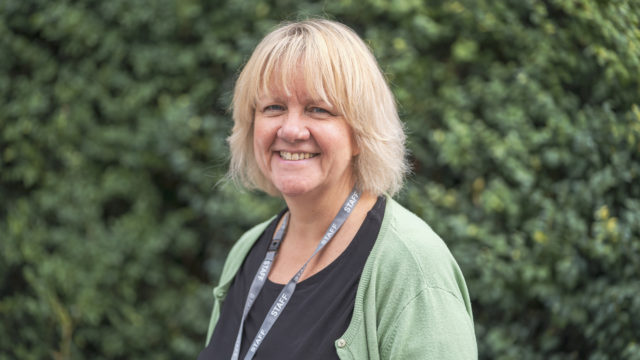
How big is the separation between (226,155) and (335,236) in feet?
6.67

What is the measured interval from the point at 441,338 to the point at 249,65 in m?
1.10

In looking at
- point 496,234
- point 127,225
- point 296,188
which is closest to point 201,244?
point 127,225

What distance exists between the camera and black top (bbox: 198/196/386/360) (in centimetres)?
181

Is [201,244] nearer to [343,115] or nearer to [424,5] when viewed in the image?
[424,5]

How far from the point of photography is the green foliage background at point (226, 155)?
280 centimetres

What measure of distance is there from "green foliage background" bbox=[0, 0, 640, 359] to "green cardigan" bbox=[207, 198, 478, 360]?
1.16 meters

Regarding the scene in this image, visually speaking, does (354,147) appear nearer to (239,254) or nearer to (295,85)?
(295,85)

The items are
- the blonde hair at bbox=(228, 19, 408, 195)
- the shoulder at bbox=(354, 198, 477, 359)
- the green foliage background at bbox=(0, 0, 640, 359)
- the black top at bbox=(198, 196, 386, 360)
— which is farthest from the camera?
the green foliage background at bbox=(0, 0, 640, 359)

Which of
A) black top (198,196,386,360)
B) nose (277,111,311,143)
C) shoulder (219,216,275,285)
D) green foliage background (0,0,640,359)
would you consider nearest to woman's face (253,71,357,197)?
nose (277,111,311,143)

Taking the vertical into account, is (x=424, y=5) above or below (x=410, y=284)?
above

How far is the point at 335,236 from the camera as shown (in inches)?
78.9

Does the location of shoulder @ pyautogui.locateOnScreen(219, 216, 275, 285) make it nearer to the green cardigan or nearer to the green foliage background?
the green cardigan

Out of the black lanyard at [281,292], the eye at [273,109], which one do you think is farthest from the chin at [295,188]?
the eye at [273,109]

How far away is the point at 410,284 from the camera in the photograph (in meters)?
1.74
